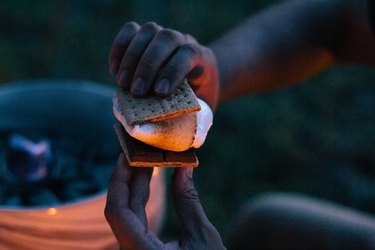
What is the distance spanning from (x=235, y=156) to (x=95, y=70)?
59 cm

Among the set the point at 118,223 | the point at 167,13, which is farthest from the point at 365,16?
the point at 167,13

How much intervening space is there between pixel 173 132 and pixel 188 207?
0.37 feet

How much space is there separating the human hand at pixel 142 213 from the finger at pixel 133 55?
13 centimetres

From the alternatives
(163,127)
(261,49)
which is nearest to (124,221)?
(163,127)

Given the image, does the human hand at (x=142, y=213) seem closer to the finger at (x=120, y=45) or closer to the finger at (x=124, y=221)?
the finger at (x=124, y=221)

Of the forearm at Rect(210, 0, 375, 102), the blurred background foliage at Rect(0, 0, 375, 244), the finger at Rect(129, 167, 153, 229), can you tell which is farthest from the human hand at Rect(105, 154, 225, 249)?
the blurred background foliage at Rect(0, 0, 375, 244)

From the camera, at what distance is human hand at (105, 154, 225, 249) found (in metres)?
0.85

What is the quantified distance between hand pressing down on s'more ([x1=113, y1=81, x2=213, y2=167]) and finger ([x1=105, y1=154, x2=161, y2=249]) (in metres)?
0.04

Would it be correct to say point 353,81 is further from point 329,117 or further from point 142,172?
point 142,172

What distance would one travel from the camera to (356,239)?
126cm

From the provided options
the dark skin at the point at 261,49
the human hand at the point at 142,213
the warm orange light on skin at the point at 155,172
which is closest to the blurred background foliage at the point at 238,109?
the dark skin at the point at 261,49

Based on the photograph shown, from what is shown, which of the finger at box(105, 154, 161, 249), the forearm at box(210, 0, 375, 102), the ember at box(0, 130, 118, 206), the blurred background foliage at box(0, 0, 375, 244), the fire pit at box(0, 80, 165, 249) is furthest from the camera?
the blurred background foliage at box(0, 0, 375, 244)

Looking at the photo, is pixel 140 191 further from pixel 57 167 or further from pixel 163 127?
pixel 57 167

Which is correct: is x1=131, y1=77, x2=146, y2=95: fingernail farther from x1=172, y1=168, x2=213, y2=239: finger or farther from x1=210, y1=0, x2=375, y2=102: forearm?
x1=210, y1=0, x2=375, y2=102: forearm
